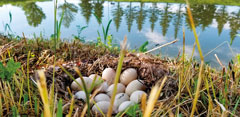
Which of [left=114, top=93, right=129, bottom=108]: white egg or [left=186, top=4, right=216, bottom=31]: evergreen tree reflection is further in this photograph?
[left=186, top=4, right=216, bottom=31]: evergreen tree reflection

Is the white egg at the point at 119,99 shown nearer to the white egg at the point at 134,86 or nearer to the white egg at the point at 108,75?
the white egg at the point at 134,86


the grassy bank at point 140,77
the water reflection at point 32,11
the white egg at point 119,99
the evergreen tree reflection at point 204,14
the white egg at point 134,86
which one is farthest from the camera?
the water reflection at point 32,11

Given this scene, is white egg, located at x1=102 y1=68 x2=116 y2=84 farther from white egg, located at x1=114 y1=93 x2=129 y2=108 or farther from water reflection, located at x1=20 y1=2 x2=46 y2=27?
water reflection, located at x1=20 y1=2 x2=46 y2=27

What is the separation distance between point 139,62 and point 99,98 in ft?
1.12

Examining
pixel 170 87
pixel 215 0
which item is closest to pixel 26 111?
pixel 170 87

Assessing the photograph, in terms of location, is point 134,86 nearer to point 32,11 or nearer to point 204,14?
point 204,14

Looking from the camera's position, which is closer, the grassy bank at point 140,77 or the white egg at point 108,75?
the grassy bank at point 140,77

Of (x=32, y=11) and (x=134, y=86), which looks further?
(x=32, y=11)

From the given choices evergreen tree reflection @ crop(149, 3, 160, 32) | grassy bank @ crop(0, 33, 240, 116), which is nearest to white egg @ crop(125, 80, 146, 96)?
grassy bank @ crop(0, 33, 240, 116)

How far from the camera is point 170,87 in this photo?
3.48 ft

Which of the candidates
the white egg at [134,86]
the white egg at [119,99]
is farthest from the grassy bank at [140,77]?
the white egg at [119,99]

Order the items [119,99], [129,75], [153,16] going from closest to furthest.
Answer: [119,99], [129,75], [153,16]

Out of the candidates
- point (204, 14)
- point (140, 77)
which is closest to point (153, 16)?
point (204, 14)

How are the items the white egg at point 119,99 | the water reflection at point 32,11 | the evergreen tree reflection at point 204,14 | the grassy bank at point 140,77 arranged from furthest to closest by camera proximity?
1. the water reflection at point 32,11
2. the evergreen tree reflection at point 204,14
3. the white egg at point 119,99
4. the grassy bank at point 140,77
